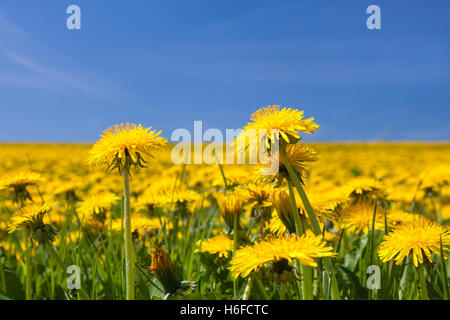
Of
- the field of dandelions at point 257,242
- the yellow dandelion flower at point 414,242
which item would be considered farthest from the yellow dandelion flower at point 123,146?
the yellow dandelion flower at point 414,242

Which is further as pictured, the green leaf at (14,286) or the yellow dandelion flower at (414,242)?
the green leaf at (14,286)

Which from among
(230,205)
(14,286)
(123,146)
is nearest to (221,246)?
(230,205)

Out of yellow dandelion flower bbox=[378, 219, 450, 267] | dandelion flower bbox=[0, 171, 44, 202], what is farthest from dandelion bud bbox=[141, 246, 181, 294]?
dandelion flower bbox=[0, 171, 44, 202]

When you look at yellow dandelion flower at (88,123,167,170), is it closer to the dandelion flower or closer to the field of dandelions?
the field of dandelions

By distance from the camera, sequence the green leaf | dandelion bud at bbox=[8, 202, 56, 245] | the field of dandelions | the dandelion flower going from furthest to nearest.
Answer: the dandelion flower
the green leaf
dandelion bud at bbox=[8, 202, 56, 245]
the field of dandelions

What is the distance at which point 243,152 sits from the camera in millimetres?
1123

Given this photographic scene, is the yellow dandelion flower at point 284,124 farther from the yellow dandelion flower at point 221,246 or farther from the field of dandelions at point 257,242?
the yellow dandelion flower at point 221,246

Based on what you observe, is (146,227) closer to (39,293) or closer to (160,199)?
(160,199)

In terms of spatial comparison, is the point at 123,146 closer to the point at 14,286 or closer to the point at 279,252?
the point at 279,252

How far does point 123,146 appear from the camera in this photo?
1.23 metres

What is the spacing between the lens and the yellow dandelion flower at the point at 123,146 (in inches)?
48.3

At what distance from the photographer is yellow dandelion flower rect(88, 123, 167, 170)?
1226 millimetres
